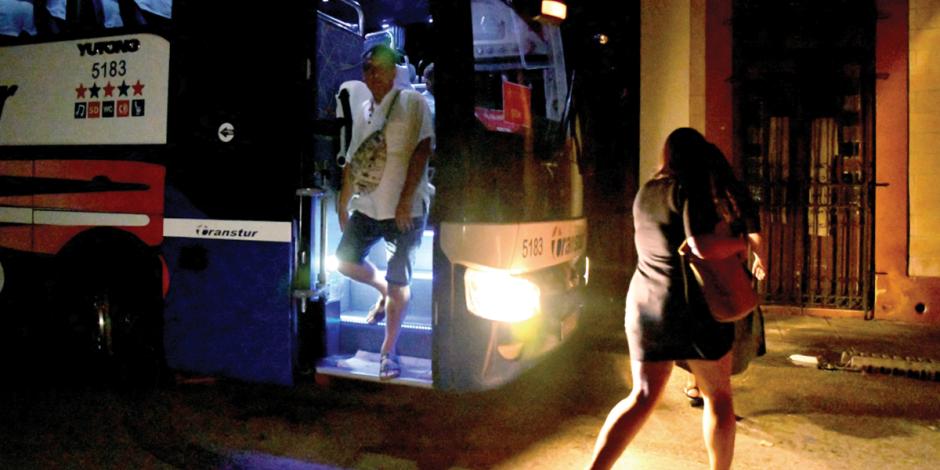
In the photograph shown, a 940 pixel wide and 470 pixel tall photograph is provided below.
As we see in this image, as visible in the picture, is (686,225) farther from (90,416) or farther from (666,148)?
(90,416)

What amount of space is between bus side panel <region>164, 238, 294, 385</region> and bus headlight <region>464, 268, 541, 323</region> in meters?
1.22

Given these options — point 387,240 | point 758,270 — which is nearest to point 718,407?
point 758,270

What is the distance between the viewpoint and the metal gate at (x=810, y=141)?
28.4ft

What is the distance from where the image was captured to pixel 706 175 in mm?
3143

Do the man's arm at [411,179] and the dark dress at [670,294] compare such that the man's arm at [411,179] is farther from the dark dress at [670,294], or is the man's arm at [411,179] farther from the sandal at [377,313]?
the dark dress at [670,294]

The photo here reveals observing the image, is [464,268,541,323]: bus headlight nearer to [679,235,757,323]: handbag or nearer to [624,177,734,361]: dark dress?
[624,177,734,361]: dark dress

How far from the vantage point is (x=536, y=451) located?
14.1 feet

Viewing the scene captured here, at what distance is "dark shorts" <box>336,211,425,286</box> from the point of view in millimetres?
4691

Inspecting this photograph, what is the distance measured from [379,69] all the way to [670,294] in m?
2.35

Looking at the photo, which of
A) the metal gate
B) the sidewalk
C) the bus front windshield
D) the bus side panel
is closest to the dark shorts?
the bus side panel

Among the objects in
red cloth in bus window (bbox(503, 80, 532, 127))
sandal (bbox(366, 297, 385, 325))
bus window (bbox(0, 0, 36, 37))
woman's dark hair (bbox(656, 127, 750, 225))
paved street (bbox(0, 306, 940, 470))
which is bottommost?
paved street (bbox(0, 306, 940, 470))

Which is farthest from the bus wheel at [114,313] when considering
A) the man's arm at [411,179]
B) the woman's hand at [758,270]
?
the woman's hand at [758,270]

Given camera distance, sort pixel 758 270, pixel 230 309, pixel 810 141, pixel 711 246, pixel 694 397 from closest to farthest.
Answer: pixel 711 246
pixel 758 270
pixel 230 309
pixel 694 397
pixel 810 141

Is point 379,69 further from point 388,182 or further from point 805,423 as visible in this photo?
point 805,423
